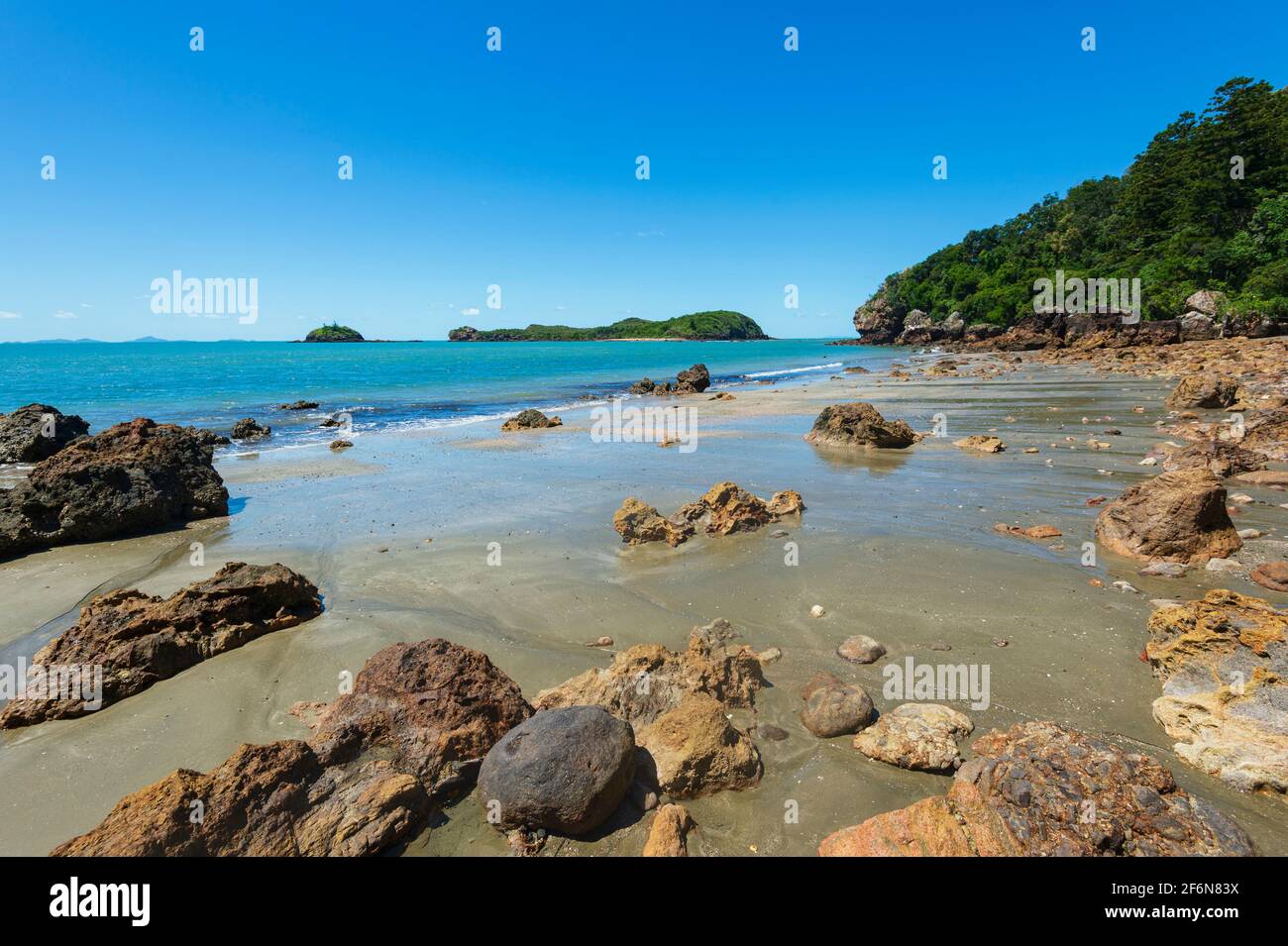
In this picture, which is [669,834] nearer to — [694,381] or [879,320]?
[694,381]

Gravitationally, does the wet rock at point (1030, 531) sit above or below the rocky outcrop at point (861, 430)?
below

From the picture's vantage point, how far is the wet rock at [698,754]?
3.85 m

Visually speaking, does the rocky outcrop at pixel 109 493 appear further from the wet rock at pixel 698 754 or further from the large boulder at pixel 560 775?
the wet rock at pixel 698 754

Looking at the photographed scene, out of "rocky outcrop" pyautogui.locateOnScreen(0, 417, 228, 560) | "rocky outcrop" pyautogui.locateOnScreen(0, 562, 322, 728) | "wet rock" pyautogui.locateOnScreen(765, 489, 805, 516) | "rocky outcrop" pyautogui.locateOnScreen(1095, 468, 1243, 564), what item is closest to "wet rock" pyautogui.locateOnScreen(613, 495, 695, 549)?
"wet rock" pyautogui.locateOnScreen(765, 489, 805, 516)

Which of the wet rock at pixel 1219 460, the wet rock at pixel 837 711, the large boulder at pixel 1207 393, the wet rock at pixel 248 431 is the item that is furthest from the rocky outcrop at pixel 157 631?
the large boulder at pixel 1207 393

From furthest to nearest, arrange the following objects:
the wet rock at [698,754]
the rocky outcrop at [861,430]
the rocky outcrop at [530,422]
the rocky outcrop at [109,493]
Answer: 1. the rocky outcrop at [530,422]
2. the rocky outcrop at [861,430]
3. the rocky outcrop at [109,493]
4. the wet rock at [698,754]

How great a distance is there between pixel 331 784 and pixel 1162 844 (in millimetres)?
4593

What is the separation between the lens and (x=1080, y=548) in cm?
761

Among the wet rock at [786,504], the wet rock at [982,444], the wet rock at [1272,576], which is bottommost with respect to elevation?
the wet rock at [1272,576]

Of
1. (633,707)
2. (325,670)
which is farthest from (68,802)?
(633,707)

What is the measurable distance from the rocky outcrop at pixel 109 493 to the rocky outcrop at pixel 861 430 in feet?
46.8

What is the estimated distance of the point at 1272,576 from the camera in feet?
20.3

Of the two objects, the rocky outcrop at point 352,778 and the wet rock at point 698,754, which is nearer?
the rocky outcrop at point 352,778
